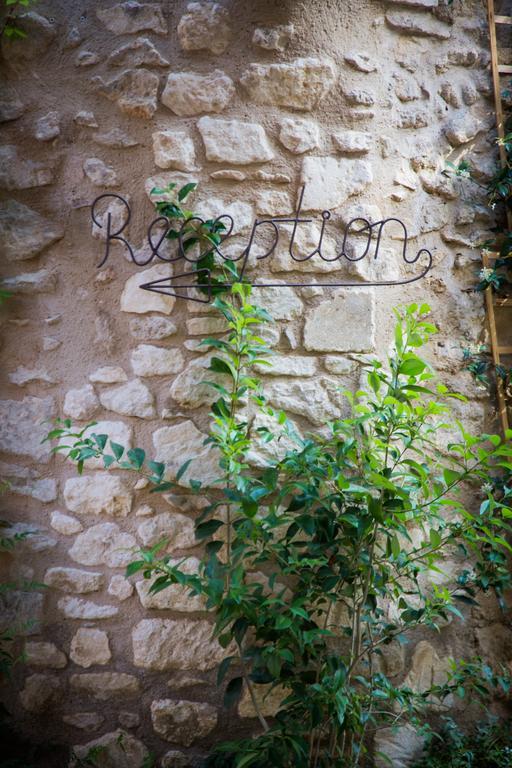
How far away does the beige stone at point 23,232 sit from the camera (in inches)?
86.4

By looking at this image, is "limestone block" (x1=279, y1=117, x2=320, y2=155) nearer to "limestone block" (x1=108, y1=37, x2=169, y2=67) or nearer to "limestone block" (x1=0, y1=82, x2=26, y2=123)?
"limestone block" (x1=108, y1=37, x2=169, y2=67)

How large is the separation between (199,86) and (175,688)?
6.63 feet

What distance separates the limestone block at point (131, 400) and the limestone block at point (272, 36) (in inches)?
48.4

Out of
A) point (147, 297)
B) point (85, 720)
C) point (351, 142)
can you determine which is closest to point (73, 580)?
point (85, 720)

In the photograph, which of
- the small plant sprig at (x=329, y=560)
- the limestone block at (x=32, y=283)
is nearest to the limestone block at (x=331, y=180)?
the small plant sprig at (x=329, y=560)

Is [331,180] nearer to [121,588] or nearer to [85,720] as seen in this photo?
[121,588]

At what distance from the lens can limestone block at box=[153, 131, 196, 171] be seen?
211 centimetres

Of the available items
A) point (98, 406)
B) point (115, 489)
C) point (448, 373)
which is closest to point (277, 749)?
point (115, 489)

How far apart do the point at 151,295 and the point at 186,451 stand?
545 mm

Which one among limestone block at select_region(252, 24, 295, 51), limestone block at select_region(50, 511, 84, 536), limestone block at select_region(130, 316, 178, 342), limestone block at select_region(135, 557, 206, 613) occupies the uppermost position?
limestone block at select_region(252, 24, 295, 51)

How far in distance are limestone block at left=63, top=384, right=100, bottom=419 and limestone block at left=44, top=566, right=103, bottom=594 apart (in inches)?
20.9

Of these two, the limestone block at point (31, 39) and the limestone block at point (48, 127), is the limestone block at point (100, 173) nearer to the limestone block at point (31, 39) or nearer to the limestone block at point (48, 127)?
the limestone block at point (48, 127)

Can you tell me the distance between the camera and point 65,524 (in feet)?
7.00

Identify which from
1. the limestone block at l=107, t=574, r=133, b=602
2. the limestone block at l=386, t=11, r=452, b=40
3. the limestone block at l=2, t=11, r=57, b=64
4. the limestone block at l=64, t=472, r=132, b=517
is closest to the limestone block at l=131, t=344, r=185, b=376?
the limestone block at l=64, t=472, r=132, b=517
